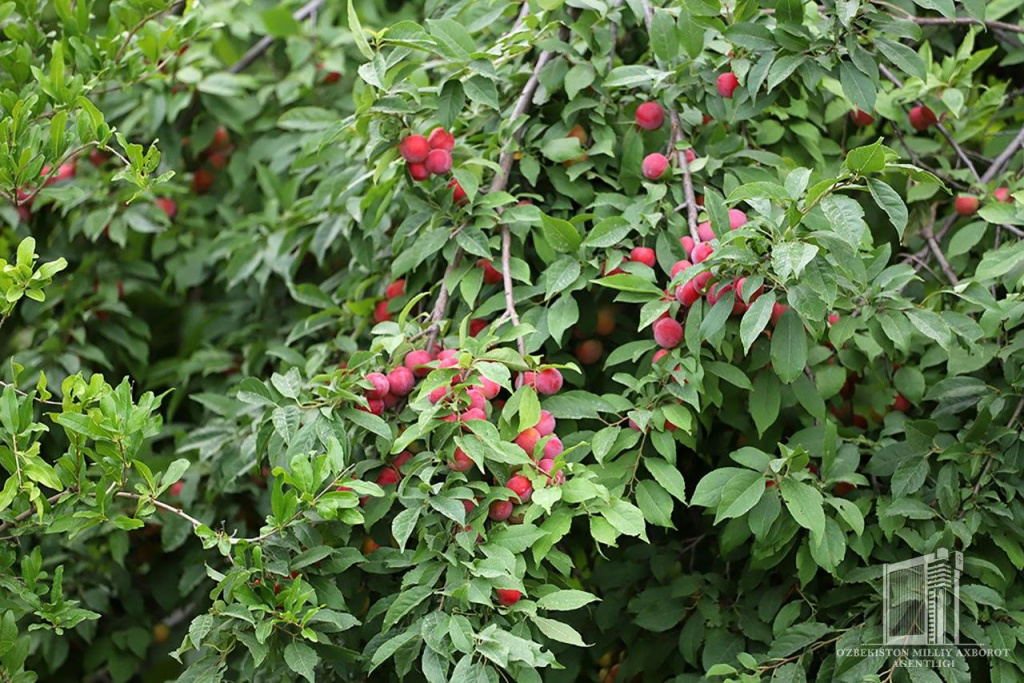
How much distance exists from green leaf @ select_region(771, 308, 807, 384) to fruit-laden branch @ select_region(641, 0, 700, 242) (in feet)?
0.68

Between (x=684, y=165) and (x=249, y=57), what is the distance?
56.1 inches

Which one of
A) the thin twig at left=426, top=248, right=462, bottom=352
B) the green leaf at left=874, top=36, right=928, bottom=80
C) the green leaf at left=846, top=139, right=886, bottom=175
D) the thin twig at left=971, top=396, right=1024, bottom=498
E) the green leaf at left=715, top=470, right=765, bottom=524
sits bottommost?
the thin twig at left=971, top=396, right=1024, bottom=498

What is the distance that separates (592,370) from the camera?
6.14 feet

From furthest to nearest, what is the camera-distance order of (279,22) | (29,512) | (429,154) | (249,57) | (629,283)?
1. (249,57)
2. (279,22)
3. (429,154)
4. (629,283)
5. (29,512)

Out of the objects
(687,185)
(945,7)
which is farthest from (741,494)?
(945,7)

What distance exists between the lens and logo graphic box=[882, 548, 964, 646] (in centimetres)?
154

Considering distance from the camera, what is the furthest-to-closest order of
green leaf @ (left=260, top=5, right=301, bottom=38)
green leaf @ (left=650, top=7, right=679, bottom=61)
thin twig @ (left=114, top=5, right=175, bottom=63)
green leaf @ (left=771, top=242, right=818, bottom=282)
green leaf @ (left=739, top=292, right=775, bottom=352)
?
green leaf @ (left=260, top=5, right=301, bottom=38) < thin twig @ (left=114, top=5, right=175, bottom=63) < green leaf @ (left=650, top=7, right=679, bottom=61) < green leaf @ (left=739, top=292, right=775, bottom=352) < green leaf @ (left=771, top=242, right=818, bottom=282)

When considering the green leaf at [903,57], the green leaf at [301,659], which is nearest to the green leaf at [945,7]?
the green leaf at [903,57]

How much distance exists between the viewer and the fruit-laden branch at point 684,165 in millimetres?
1708

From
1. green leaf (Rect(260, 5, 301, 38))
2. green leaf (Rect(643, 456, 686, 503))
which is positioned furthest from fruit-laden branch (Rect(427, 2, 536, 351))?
green leaf (Rect(260, 5, 301, 38))

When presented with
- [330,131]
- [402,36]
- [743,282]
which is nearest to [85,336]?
[330,131]

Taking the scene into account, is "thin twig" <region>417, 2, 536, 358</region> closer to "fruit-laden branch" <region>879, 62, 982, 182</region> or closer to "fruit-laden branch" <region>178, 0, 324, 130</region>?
"fruit-laden branch" <region>879, 62, 982, 182</region>

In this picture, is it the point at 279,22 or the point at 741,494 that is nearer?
the point at 741,494

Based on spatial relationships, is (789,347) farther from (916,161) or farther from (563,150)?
(916,161)
